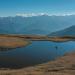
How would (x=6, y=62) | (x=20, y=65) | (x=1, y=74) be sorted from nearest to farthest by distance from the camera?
(x=1, y=74) < (x=20, y=65) < (x=6, y=62)

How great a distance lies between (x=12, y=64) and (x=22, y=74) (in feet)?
55.3

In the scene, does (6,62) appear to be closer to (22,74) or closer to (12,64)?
(12,64)

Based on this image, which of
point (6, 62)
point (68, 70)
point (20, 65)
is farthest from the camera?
point (6, 62)

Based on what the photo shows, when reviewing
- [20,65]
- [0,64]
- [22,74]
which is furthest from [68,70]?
[0,64]

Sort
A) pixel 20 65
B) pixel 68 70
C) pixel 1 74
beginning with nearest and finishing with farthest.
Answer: pixel 1 74 < pixel 68 70 < pixel 20 65

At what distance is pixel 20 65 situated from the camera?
2042 inches

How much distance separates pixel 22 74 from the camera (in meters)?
36.4

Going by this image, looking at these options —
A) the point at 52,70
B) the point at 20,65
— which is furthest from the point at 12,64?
the point at 52,70

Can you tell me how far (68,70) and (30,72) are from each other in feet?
22.5

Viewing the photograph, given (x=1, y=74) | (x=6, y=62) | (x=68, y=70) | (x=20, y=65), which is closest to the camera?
(x=1, y=74)

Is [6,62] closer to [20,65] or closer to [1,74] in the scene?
[20,65]

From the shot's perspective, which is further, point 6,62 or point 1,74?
point 6,62

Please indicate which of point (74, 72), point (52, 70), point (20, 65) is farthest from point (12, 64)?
point (74, 72)

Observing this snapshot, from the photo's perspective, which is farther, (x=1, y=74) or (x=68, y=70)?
(x=68, y=70)
